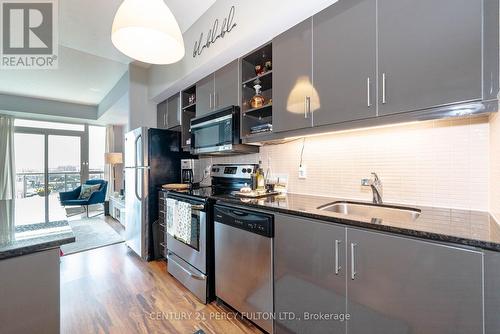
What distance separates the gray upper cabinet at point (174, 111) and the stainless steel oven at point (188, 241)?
1224mm

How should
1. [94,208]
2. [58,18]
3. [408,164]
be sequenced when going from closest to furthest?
[408,164] → [58,18] → [94,208]

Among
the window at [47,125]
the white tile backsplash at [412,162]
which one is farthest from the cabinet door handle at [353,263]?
the window at [47,125]

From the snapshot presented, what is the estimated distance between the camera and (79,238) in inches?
142

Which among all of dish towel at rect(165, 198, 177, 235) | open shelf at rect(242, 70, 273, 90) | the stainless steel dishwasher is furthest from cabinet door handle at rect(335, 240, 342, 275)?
dish towel at rect(165, 198, 177, 235)

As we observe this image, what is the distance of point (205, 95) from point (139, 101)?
1.61 metres

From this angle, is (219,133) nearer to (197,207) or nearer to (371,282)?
(197,207)

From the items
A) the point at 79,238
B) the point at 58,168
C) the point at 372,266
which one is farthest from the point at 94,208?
→ the point at 372,266

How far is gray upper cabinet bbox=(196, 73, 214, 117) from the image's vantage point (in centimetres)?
241

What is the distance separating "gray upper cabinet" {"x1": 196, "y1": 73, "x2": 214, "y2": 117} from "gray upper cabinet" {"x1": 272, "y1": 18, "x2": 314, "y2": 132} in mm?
913

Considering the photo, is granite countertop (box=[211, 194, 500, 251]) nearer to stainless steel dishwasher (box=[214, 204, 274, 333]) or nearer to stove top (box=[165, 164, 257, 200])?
stainless steel dishwasher (box=[214, 204, 274, 333])

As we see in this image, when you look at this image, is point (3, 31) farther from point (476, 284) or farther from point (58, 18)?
point (476, 284)

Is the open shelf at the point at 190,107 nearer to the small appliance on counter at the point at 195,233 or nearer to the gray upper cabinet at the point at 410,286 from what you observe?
the small appliance on counter at the point at 195,233

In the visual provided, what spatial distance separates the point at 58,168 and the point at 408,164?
284 inches

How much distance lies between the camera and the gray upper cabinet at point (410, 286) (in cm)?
80
